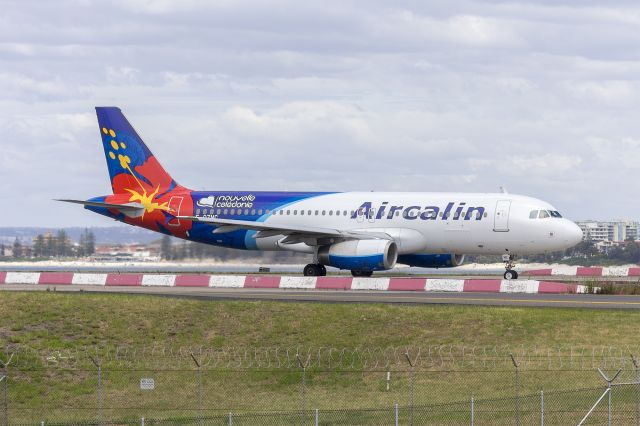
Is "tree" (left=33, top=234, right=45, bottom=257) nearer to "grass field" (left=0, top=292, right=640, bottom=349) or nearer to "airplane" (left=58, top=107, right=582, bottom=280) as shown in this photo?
"airplane" (left=58, top=107, right=582, bottom=280)

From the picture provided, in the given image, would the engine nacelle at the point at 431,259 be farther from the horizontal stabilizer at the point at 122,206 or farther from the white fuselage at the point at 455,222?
the horizontal stabilizer at the point at 122,206

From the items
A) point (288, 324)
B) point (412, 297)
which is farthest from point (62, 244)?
point (288, 324)

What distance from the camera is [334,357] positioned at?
36.8m

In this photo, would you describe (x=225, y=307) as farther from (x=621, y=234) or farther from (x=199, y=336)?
(x=621, y=234)

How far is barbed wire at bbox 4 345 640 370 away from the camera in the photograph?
34031 mm

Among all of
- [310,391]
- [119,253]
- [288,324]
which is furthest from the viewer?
[119,253]

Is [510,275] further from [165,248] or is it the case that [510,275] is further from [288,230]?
[165,248]

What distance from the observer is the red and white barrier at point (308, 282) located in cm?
5003

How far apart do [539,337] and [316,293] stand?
637 inches

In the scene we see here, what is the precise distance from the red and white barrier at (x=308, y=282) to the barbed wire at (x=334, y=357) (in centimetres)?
1443

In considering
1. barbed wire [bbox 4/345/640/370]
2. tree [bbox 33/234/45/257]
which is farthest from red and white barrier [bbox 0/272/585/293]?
tree [bbox 33/234/45/257]

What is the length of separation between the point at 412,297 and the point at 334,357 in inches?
460

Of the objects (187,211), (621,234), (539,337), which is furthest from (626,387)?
(621,234)

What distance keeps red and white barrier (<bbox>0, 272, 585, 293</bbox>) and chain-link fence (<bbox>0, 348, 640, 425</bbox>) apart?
15.0 meters
